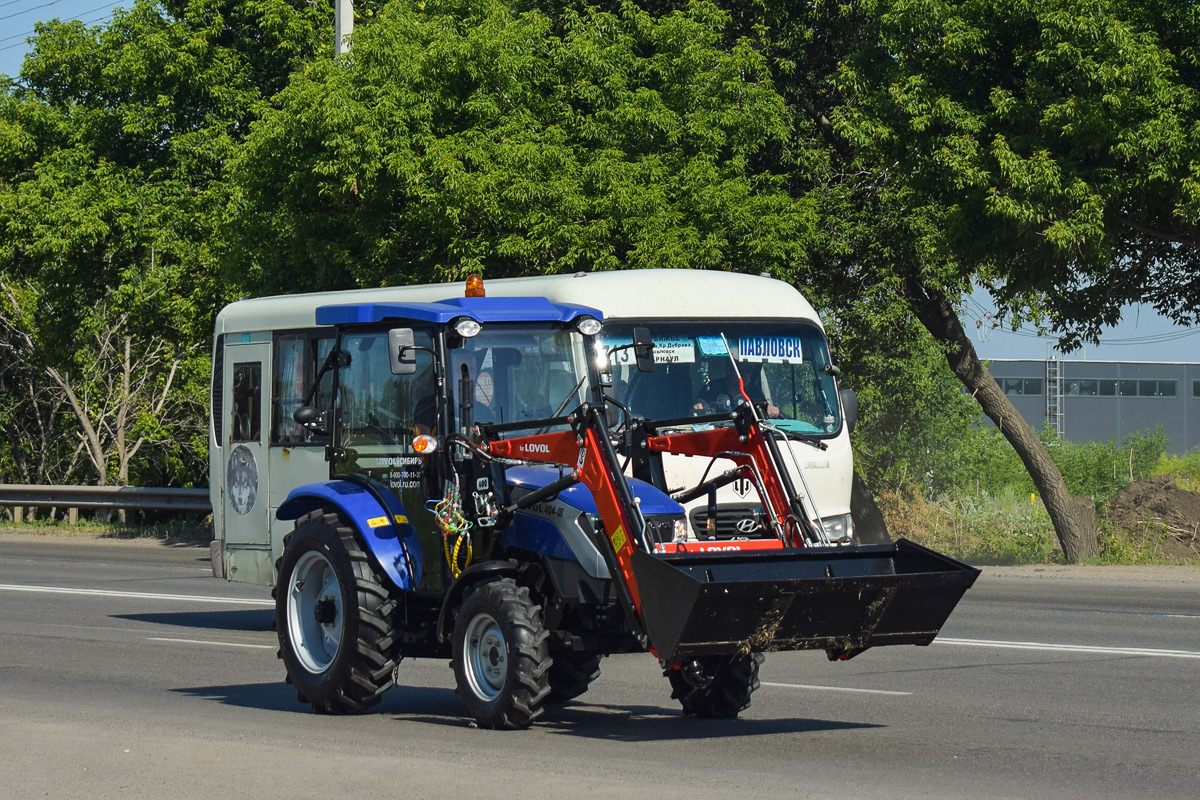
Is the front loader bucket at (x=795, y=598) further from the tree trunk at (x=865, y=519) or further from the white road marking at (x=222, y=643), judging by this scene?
the tree trunk at (x=865, y=519)

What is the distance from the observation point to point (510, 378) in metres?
9.20

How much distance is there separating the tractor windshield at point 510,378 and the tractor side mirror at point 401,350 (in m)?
0.35

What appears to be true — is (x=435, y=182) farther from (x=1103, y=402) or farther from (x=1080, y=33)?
(x=1103, y=402)

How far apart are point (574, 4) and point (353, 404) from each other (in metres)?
16.0

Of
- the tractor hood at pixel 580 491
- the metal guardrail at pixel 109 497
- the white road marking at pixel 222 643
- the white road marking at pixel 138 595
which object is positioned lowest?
the white road marking at pixel 138 595

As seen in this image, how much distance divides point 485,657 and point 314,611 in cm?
166

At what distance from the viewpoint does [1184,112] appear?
19266mm

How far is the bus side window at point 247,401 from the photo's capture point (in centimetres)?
1378

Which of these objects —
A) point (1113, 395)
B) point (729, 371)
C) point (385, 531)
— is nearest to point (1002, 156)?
point (729, 371)

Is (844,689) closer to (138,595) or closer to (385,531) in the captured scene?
(385,531)

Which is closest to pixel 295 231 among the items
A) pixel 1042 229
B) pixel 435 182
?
pixel 435 182

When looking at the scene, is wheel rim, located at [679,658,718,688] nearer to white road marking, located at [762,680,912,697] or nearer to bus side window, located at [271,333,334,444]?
white road marking, located at [762,680,912,697]

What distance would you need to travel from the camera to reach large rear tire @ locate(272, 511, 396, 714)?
906 cm

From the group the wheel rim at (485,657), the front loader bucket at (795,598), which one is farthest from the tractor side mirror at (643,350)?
the front loader bucket at (795,598)
